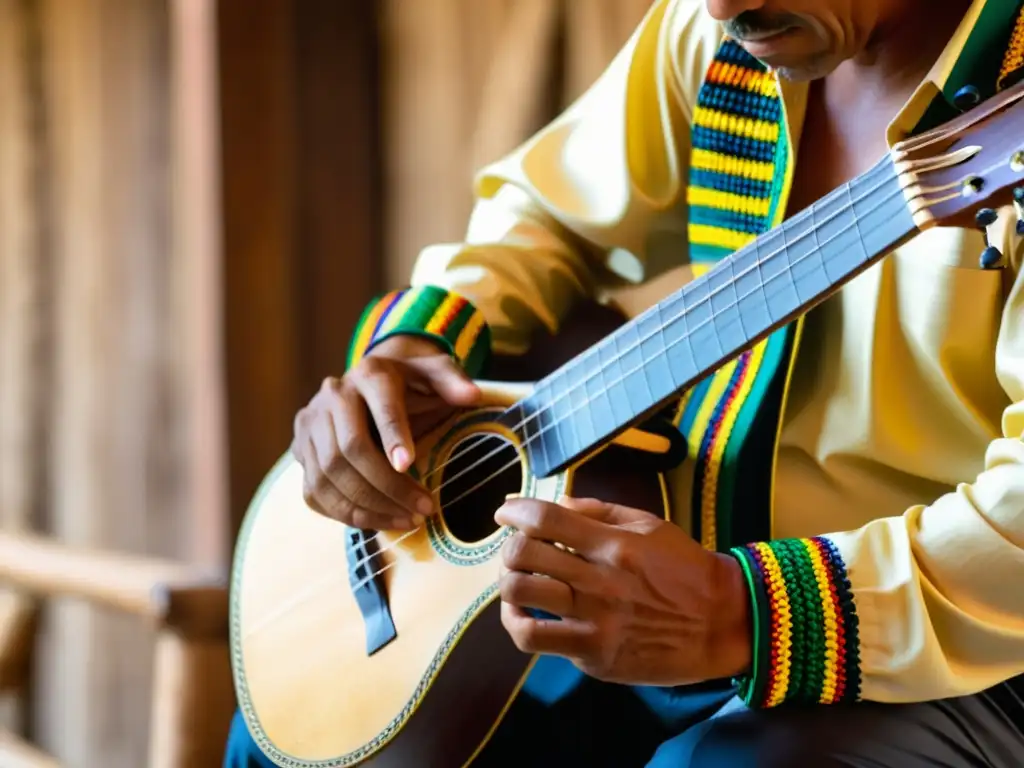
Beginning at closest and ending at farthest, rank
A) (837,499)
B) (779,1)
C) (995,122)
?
(995,122)
(779,1)
(837,499)

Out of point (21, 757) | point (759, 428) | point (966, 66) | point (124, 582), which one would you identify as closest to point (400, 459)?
point (759, 428)

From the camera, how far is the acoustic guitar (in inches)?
25.1

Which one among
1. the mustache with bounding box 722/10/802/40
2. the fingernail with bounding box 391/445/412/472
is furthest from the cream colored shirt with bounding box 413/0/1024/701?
the fingernail with bounding box 391/445/412/472

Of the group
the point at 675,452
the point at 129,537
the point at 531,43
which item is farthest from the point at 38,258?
the point at 675,452

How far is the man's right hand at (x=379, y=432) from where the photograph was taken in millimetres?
865

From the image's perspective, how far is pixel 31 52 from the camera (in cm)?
203

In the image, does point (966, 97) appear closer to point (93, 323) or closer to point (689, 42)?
point (689, 42)

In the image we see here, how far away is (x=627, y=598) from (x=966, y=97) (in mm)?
365

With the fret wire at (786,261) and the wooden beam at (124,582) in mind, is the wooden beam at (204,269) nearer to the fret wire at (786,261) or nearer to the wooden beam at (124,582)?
the wooden beam at (124,582)

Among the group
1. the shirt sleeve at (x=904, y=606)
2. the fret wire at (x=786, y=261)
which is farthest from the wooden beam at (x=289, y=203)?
the shirt sleeve at (x=904, y=606)

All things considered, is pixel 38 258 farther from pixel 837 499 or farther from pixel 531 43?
pixel 837 499

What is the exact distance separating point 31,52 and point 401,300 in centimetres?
140

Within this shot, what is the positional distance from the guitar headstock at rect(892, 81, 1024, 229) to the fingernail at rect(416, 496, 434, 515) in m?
0.43

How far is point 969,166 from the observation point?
622 millimetres
